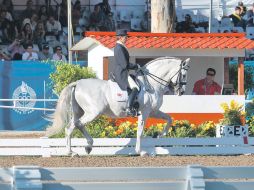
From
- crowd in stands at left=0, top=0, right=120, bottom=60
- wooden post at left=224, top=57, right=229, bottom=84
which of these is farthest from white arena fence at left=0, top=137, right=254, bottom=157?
crowd in stands at left=0, top=0, right=120, bottom=60

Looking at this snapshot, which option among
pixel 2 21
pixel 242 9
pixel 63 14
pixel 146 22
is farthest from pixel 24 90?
pixel 242 9

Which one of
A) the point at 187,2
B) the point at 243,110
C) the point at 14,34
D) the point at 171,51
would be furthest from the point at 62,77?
the point at 187,2

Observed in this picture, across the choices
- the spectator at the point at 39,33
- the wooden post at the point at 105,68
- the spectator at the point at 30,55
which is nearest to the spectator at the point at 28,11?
the spectator at the point at 39,33

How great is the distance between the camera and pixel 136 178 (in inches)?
391

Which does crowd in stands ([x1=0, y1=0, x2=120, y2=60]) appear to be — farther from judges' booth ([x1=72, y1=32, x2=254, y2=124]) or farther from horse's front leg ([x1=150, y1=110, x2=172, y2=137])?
horse's front leg ([x1=150, y1=110, x2=172, y2=137])

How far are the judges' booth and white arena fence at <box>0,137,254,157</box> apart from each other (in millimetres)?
2239

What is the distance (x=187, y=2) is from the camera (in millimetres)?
32531

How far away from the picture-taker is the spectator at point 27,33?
1146 inches

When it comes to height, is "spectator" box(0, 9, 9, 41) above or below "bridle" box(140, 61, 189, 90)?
above

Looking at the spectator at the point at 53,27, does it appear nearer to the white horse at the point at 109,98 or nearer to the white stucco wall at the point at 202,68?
the white stucco wall at the point at 202,68

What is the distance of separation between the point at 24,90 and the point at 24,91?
3 cm

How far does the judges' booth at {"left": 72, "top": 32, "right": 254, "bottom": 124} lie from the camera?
21.8 meters

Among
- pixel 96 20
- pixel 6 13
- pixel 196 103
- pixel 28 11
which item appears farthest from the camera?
pixel 96 20

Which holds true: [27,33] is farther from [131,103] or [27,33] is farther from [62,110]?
[131,103]
